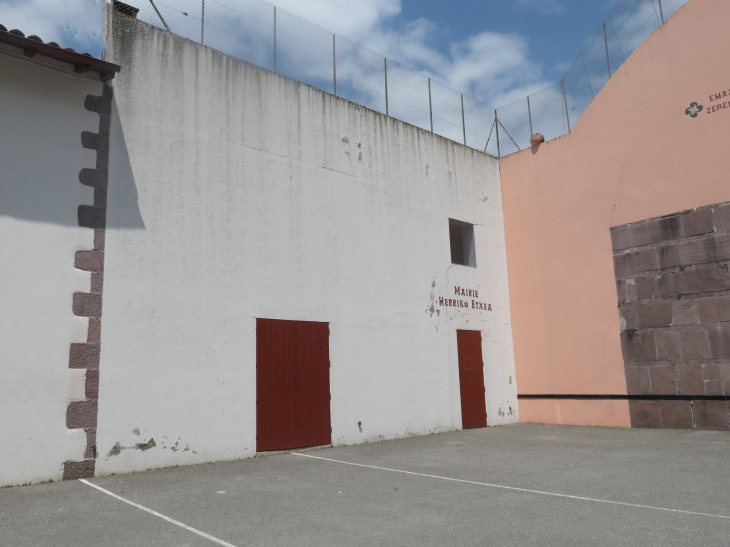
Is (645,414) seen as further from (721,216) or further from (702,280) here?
(721,216)

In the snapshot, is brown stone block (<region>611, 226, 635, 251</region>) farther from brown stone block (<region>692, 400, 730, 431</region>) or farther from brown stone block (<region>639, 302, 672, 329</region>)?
brown stone block (<region>692, 400, 730, 431</region>)

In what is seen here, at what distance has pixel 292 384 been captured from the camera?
32.4ft

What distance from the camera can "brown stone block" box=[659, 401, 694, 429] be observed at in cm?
1101

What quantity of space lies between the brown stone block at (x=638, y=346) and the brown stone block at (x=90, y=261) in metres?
10.1

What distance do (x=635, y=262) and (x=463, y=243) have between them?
403 centimetres

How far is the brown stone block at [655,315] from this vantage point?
1142 centimetres

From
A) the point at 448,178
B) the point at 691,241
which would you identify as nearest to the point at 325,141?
the point at 448,178

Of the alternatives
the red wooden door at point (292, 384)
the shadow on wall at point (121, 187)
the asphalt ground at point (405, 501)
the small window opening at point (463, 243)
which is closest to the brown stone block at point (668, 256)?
the asphalt ground at point (405, 501)

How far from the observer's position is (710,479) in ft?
21.8

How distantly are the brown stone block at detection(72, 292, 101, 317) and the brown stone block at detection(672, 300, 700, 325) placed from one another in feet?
33.9

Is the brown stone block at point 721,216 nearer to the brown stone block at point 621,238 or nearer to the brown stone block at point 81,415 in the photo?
the brown stone block at point 621,238

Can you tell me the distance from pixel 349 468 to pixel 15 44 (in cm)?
712

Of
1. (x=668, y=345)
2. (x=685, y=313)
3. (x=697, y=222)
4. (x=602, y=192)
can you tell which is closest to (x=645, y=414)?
(x=668, y=345)

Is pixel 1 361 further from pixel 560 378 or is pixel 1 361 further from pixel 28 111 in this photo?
pixel 560 378
